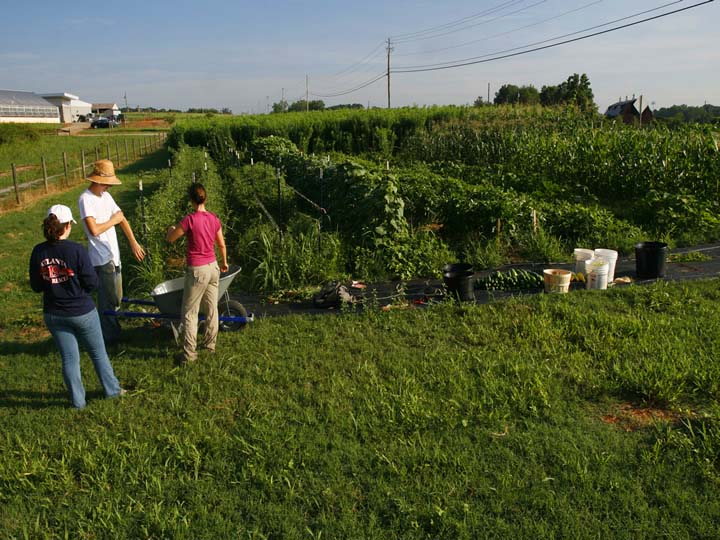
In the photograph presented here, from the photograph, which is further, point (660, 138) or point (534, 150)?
point (534, 150)

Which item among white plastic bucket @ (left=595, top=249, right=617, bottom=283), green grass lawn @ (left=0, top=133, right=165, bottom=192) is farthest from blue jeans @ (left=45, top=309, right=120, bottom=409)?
green grass lawn @ (left=0, top=133, right=165, bottom=192)

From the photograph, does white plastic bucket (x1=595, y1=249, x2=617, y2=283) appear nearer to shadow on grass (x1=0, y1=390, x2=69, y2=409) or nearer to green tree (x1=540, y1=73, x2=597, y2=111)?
shadow on grass (x1=0, y1=390, x2=69, y2=409)

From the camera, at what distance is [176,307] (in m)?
5.60

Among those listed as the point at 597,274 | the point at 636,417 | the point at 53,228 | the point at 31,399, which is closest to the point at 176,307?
the point at 31,399

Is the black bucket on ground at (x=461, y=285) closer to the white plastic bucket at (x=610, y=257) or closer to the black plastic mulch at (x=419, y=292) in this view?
the black plastic mulch at (x=419, y=292)

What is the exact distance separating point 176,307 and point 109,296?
76cm

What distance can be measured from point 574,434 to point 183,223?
3768 millimetres

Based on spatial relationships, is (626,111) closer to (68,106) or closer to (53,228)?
(53,228)

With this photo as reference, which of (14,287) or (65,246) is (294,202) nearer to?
(14,287)

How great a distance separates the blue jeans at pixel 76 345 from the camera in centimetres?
439

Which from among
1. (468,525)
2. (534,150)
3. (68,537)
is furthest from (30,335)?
(534,150)

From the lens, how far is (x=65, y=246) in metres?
4.34

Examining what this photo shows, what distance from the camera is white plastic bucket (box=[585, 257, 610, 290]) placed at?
732cm

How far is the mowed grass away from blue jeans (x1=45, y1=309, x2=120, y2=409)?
0.67ft
